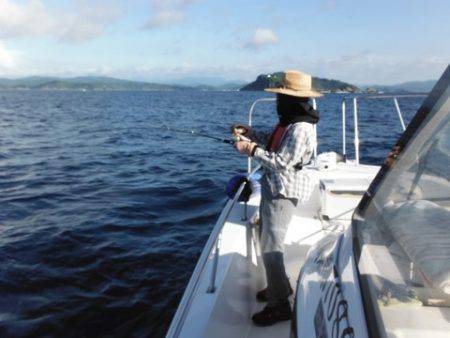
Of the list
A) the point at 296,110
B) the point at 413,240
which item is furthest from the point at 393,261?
the point at 296,110

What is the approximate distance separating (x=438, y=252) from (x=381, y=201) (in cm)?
51

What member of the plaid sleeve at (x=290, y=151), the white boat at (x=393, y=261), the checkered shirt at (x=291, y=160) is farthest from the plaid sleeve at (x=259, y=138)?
the white boat at (x=393, y=261)

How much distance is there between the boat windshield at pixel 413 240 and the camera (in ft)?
4.99

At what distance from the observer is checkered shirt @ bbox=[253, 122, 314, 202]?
9.52 feet

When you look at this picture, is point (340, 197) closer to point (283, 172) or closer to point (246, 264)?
point (246, 264)

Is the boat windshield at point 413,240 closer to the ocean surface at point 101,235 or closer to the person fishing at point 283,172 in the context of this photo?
the person fishing at point 283,172

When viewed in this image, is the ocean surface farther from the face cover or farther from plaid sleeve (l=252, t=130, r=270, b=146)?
the face cover

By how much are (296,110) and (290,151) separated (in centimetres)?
31

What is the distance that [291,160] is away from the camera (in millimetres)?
2918

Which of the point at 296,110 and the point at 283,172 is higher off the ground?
the point at 296,110

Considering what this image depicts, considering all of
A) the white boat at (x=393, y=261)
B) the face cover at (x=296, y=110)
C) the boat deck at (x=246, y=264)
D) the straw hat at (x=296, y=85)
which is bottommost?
the boat deck at (x=246, y=264)

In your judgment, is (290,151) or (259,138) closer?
(290,151)

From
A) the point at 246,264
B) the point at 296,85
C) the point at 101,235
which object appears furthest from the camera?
the point at 101,235

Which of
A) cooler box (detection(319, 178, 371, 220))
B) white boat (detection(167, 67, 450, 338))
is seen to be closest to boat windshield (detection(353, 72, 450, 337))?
white boat (detection(167, 67, 450, 338))
